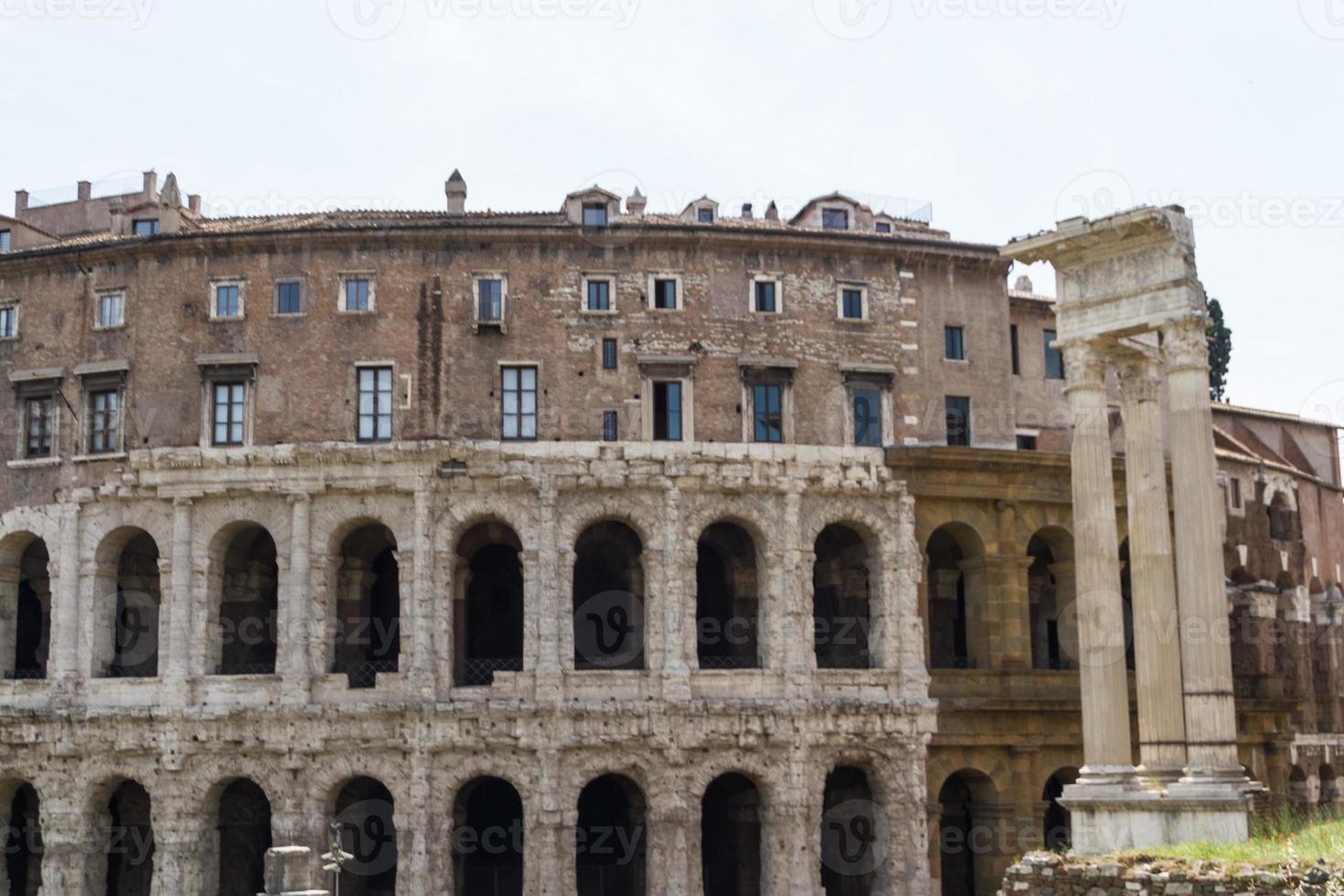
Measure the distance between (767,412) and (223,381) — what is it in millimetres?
12466

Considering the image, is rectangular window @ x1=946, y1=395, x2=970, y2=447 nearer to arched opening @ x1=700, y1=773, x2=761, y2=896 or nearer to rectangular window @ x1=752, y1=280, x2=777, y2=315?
rectangular window @ x1=752, y1=280, x2=777, y2=315

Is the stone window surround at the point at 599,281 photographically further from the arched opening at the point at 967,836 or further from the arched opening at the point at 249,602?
the arched opening at the point at 967,836

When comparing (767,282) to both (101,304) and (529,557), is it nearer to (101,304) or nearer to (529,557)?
(529,557)

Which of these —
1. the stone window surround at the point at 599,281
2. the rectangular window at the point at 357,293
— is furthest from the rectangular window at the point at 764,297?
the rectangular window at the point at 357,293

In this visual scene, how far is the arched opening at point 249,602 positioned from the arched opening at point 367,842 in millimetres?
3575

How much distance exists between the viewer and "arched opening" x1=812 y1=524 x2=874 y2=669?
3900 cm

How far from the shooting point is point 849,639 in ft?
128

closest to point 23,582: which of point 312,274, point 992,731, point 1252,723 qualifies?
point 312,274

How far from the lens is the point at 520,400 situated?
124ft

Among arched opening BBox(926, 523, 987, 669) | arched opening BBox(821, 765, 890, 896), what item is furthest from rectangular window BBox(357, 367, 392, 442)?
arched opening BBox(926, 523, 987, 669)

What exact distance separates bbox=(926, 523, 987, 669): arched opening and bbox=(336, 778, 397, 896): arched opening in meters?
13.1

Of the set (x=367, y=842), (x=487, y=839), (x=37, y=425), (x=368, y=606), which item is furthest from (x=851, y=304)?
(x=37, y=425)

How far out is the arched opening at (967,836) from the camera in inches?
1487

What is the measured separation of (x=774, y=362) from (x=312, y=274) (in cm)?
1081
